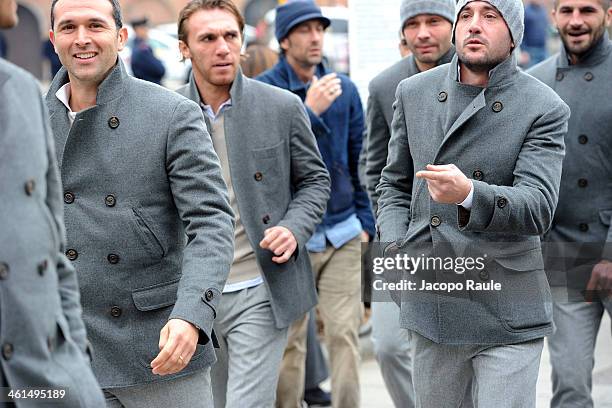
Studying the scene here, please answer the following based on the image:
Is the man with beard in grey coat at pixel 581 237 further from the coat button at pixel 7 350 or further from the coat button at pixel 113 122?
the coat button at pixel 7 350

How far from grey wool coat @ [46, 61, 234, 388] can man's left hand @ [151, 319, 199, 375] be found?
1.34ft

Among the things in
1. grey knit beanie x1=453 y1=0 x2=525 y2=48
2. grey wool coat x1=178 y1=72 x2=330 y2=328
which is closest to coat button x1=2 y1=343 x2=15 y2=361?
grey knit beanie x1=453 y1=0 x2=525 y2=48

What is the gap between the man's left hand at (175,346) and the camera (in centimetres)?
407

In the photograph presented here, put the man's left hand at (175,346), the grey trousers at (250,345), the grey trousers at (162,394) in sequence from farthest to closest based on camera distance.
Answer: the grey trousers at (250,345) < the grey trousers at (162,394) < the man's left hand at (175,346)

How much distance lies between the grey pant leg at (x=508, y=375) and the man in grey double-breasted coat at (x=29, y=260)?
6.01ft

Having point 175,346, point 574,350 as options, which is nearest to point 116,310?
point 175,346

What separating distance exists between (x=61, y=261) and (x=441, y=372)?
1.91 m

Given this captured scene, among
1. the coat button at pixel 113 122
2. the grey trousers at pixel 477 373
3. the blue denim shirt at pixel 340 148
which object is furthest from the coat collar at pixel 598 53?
the coat button at pixel 113 122

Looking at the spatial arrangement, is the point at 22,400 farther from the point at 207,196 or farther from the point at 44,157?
the point at 207,196

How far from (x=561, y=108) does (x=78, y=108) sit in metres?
1.72

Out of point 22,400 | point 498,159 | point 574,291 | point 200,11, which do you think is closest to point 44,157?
point 22,400

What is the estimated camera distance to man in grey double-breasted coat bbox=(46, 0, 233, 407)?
14.9 ft

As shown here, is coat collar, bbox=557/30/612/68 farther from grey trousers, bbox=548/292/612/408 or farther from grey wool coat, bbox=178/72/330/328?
grey wool coat, bbox=178/72/330/328

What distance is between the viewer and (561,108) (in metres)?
4.81
